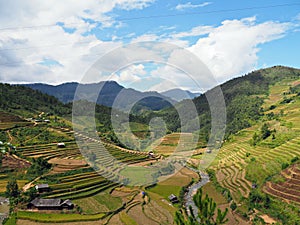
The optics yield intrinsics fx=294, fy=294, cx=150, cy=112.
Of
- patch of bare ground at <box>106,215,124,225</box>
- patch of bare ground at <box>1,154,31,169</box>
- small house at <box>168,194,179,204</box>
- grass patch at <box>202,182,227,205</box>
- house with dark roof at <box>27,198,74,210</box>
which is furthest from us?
patch of bare ground at <box>1,154,31,169</box>

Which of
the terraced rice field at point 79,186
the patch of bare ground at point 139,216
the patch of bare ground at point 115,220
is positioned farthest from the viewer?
the terraced rice field at point 79,186

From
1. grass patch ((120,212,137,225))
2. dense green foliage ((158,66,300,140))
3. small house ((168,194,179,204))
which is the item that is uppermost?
dense green foliage ((158,66,300,140))

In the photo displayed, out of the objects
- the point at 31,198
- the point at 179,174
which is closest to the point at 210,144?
the point at 179,174

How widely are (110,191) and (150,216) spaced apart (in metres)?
5.96

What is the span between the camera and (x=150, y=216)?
20531 mm

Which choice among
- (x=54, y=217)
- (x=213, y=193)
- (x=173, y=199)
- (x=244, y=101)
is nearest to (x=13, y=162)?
(x=54, y=217)

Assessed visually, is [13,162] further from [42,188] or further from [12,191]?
[12,191]

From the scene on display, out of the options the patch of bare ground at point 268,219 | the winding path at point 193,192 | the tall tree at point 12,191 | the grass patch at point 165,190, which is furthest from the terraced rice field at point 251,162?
the tall tree at point 12,191

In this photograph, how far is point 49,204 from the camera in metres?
20.1

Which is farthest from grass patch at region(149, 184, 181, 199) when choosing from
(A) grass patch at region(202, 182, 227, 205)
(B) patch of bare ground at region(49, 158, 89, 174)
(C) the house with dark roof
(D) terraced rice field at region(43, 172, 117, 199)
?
(C) the house with dark roof

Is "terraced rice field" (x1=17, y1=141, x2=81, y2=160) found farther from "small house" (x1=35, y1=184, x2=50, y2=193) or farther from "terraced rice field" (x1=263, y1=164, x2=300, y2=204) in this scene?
"terraced rice field" (x1=263, y1=164, x2=300, y2=204)

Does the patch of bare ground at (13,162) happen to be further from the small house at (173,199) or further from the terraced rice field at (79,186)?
the small house at (173,199)

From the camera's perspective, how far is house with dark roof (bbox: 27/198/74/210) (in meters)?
20.0

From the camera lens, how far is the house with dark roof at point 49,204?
786 inches
